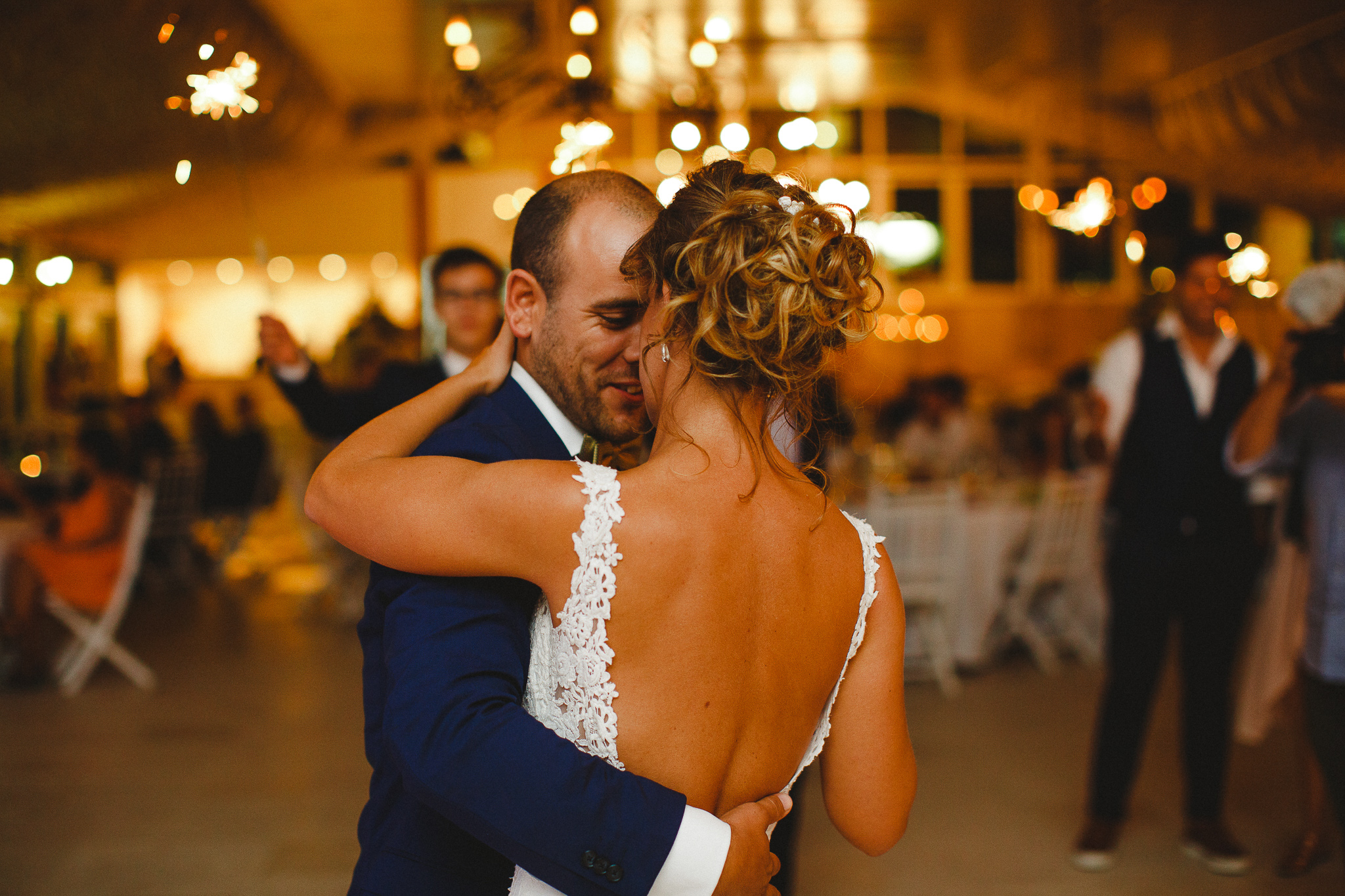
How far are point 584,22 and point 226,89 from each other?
322 centimetres

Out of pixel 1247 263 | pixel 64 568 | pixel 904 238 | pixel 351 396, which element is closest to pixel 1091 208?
pixel 1247 263

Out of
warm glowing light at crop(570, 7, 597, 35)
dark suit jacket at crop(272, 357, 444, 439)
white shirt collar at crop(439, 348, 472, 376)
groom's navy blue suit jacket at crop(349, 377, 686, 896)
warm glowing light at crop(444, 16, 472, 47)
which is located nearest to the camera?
groom's navy blue suit jacket at crop(349, 377, 686, 896)

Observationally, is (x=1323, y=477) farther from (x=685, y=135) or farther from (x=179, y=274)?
(x=179, y=274)

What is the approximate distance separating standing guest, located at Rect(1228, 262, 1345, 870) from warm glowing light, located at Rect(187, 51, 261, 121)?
2135 millimetres

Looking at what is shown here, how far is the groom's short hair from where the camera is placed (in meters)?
1.22

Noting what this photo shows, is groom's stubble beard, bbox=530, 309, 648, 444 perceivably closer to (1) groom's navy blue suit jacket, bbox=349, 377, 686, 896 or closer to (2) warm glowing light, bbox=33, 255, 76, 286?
(1) groom's navy blue suit jacket, bbox=349, 377, 686, 896

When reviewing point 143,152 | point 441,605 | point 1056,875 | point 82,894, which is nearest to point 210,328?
point 143,152

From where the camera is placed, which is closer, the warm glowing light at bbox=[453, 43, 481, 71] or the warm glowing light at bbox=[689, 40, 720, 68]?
the warm glowing light at bbox=[453, 43, 481, 71]

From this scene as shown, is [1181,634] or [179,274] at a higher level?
[179,274]

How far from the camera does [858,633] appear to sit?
117cm

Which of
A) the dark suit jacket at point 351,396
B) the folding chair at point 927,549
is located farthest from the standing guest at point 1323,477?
the folding chair at point 927,549

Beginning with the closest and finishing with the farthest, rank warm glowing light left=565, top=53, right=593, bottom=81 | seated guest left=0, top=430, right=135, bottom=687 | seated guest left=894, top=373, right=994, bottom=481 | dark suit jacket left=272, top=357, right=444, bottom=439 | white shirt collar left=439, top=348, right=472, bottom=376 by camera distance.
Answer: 1. dark suit jacket left=272, top=357, right=444, bottom=439
2. white shirt collar left=439, top=348, right=472, bottom=376
3. warm glowing light left=565, top=53, right=593, bottom=81
4. seated guest left=0, top=430, right=135, bottom=687
5. seated guest left=894, top=373, right=994, bottom=481

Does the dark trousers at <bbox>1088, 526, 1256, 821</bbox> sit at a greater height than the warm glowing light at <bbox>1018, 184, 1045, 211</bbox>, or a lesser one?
lesser

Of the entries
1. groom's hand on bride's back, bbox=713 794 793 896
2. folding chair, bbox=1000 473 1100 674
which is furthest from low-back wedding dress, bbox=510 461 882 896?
folding chair, bbox=1000 473 1100 674
